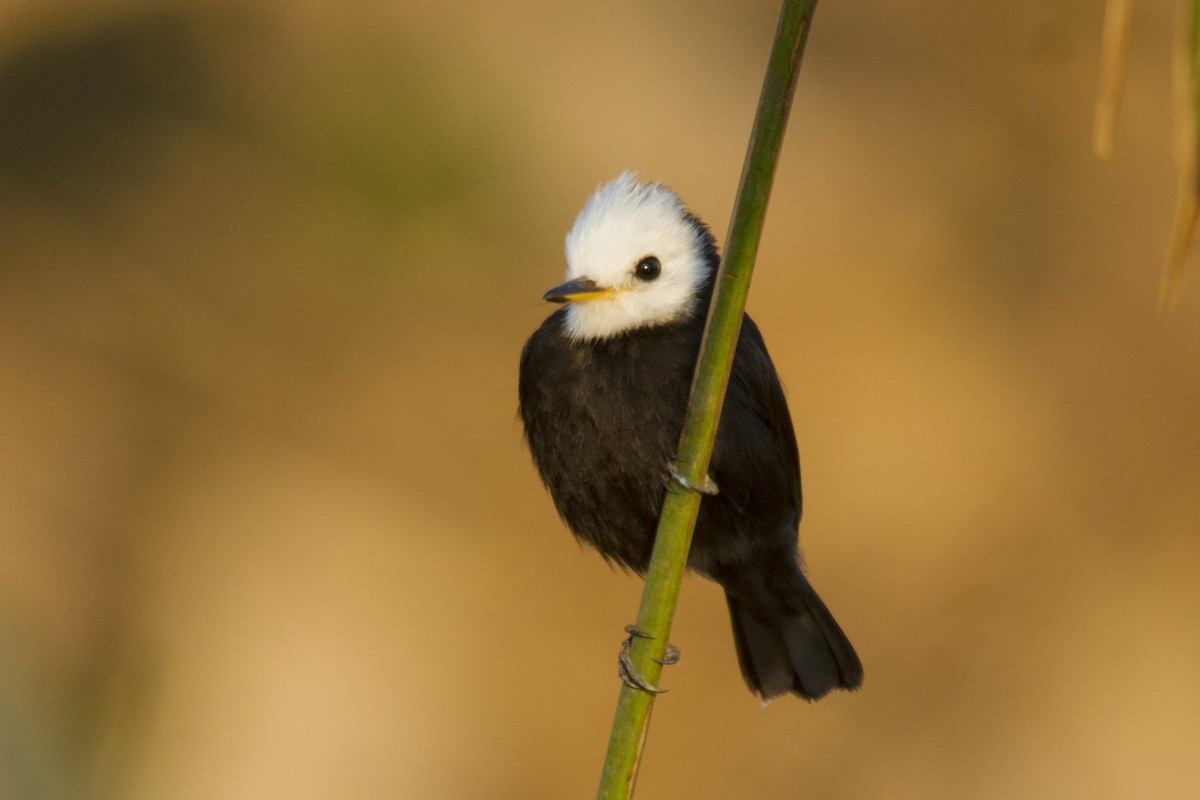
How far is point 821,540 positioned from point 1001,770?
4.90 ft

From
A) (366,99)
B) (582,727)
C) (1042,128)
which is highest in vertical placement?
(1042,128)

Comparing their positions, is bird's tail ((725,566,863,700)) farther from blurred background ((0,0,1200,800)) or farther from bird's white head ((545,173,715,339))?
blurred background ((0,0,1200,800))

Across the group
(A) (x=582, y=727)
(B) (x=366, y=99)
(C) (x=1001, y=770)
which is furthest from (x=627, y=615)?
(B) (x=366, y=99)

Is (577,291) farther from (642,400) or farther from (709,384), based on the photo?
(709,384)

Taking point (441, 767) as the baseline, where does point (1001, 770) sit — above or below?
above

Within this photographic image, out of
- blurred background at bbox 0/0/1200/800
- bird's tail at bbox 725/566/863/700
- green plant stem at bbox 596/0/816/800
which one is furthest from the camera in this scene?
blurred background at bbox 0/0/1200/800

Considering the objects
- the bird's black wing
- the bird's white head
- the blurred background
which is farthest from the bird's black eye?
the blurred background

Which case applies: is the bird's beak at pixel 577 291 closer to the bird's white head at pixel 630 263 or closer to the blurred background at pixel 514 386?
the bird's white head at pixel 630 263

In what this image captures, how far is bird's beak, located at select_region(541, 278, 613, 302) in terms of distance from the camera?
3.58m

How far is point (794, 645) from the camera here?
436cm

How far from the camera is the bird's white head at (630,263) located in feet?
12.2

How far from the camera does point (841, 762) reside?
645cm

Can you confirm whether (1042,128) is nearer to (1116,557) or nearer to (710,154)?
(710,154)

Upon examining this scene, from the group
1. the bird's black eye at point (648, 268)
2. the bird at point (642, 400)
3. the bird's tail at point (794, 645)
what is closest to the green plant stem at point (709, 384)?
the bird at point (642, 400)
